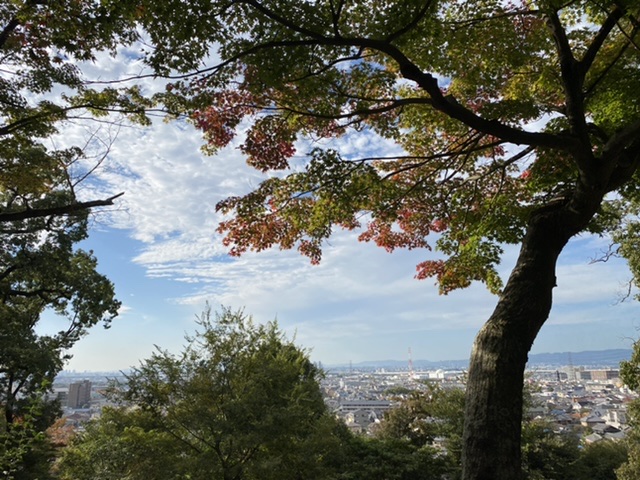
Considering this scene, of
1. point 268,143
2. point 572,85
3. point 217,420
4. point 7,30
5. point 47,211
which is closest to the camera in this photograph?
point 572,85

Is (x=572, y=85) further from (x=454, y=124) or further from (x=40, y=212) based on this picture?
(x=40, y=212)

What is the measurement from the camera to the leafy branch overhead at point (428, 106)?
10.2ft

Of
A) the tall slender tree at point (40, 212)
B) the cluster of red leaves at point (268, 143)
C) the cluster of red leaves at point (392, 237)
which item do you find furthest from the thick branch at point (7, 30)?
the cluster of red leaves at point (392, 237)

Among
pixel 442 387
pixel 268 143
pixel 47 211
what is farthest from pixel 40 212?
pixel 442 387

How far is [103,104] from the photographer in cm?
552

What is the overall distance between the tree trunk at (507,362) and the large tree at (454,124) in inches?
0.4

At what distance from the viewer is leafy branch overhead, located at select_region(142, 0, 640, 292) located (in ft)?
10.2

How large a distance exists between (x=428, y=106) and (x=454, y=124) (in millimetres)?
389

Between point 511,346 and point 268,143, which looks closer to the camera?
point 511,346

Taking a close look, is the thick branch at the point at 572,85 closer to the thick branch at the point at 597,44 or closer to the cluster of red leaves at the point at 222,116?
the thick branch at the point at 597,44

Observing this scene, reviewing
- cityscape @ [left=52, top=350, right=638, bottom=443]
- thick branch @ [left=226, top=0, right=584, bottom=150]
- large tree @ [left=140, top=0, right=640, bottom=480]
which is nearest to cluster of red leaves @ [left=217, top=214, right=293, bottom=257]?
large tree @ [left=140, top=0, right=640, bottom=480]

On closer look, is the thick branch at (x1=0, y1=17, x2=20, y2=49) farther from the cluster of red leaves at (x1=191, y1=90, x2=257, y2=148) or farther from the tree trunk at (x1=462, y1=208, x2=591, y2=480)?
the tree trunk at (x1=462, y1=208, x2=591, y2=480)

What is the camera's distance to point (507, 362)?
2.56 m

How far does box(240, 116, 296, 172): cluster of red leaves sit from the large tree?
0.6 inches
